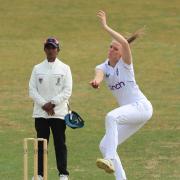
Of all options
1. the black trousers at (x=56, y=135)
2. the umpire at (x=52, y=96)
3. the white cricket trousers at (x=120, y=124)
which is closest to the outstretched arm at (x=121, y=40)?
the white cricket trousers at (x=120, y=124)

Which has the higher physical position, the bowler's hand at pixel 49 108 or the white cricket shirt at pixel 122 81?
the white cricket shirt at pixel 122 81

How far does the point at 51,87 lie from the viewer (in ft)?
36.4

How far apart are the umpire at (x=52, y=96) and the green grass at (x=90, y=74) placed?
1.98 ft

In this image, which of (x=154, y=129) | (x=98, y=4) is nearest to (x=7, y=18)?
(x=98, y=4)

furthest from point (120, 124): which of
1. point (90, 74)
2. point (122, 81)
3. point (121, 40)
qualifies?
point (90, 74)

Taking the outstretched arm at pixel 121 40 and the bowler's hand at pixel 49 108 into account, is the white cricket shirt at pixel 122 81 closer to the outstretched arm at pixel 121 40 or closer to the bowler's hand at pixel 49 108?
the outstretched arm at pixel 121 40

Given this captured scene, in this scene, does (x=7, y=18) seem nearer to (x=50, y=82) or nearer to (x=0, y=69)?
(x=0, y=69)

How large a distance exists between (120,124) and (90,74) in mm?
14910

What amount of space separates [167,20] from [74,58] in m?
8.85

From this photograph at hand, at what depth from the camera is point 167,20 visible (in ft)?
115

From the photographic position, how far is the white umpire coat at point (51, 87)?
11023 millimetres

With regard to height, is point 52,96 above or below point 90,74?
below

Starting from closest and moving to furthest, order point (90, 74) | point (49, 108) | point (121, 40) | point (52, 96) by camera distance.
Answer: point (121, 40) < point (49, 108) < point (52, 96) < point (90, 74)

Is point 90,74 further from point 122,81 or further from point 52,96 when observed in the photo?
Answer: point 122,81
